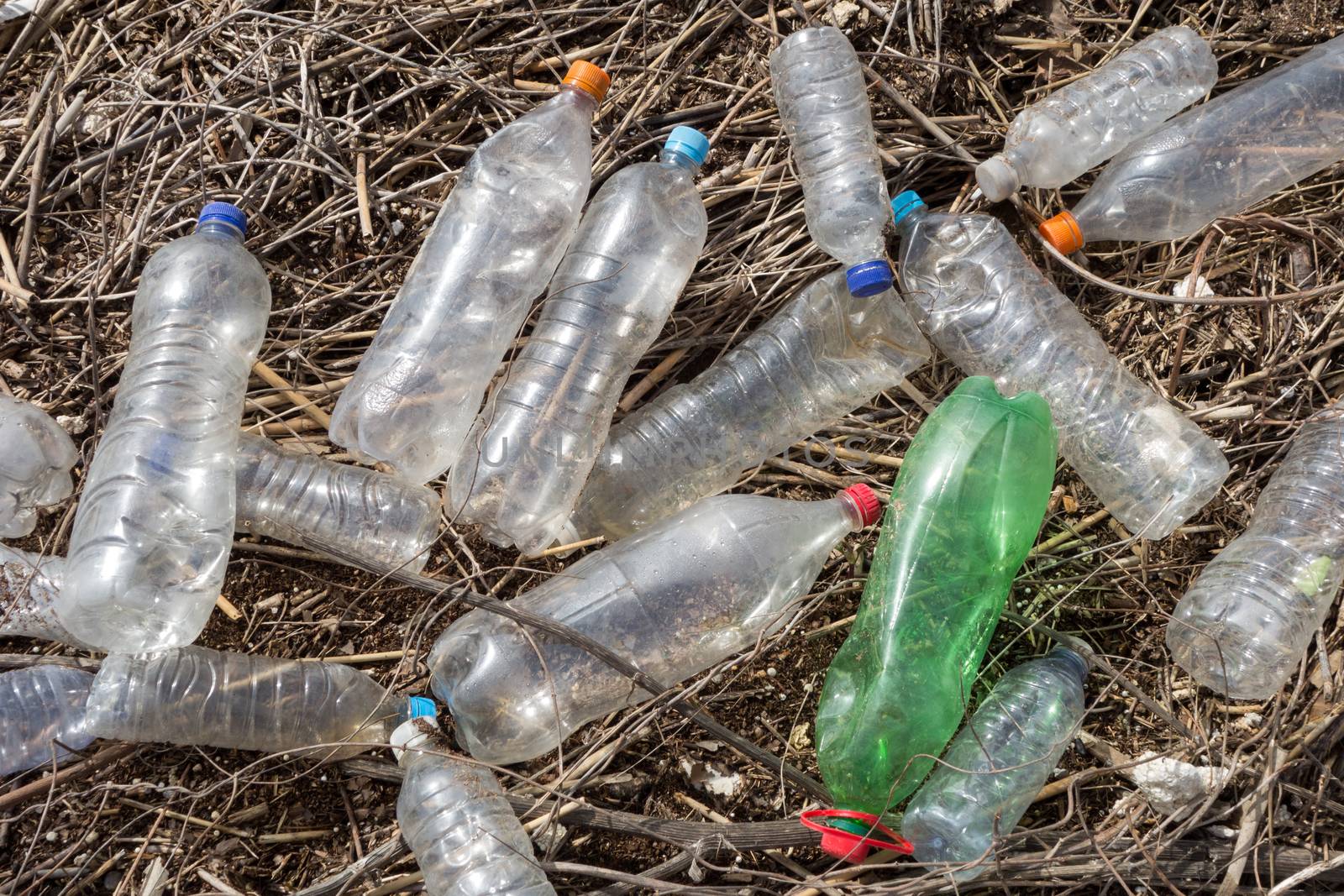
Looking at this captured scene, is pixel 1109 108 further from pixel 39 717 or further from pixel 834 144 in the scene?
pixel 39 717

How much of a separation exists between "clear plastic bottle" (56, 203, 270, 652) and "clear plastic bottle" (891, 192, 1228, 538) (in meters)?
1.45

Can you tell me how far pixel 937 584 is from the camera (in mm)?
2230

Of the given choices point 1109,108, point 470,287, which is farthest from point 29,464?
point 1109,108

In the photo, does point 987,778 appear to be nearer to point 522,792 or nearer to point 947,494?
point 947,494

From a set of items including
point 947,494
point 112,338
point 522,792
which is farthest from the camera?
point 112,338

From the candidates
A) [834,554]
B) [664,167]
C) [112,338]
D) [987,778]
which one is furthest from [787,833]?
[112,338]

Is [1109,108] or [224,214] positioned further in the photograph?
[1109,108]

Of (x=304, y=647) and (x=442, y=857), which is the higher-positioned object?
(x=304, y=647)

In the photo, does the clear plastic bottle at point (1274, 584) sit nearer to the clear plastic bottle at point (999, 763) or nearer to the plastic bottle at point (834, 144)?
the clear plastic bottle at point (999, 763)

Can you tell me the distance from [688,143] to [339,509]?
1.09 metres

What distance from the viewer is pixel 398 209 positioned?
2.65 m

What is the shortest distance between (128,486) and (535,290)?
91 centimetres

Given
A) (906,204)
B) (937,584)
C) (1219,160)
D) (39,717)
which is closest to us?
(937,584)

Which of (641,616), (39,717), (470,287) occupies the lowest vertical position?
(39,717)
